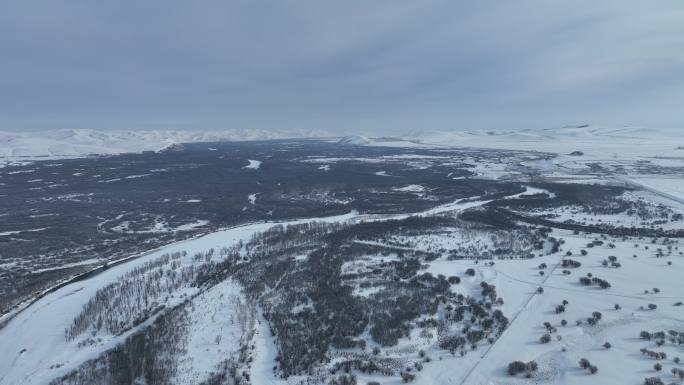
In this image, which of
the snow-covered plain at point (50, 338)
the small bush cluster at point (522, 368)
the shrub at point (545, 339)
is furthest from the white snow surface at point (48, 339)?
the shrub at point (545, 339)

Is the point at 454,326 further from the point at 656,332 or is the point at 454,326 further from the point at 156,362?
the point at 156,362

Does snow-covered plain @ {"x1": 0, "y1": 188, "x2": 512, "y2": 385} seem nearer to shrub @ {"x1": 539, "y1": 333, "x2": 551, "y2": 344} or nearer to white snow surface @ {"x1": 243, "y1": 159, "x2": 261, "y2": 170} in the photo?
shrub @ {"x1": 539, "y1": 333, "x2": 551, "y2": 344}

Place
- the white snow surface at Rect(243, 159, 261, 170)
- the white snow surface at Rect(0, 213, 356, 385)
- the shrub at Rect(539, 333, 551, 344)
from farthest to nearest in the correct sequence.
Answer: the white snow surface at Rect(243, 159, 261, 170) → the shrub at Rect(539, 333, 551, 344) → the white snow surface at Rect(0, 213, 356, 385)

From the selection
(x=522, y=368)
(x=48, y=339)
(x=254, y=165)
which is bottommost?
(x=254, y=165)

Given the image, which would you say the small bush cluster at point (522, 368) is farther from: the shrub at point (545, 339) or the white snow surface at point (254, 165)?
the white snow surface at point (254, 165)

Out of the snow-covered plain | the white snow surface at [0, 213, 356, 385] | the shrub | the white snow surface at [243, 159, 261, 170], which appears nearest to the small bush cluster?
the shrub

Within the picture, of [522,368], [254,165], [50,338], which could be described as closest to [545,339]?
[522,368]

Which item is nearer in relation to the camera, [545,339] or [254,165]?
[545,339]

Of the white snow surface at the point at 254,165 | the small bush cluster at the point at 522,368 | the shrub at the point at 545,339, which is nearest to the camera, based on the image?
the small bush cluster at the point at 522,368

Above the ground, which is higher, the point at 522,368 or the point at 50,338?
the point at 522,368

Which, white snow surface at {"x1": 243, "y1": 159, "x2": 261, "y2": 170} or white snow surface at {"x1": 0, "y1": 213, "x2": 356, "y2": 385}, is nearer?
white snow surface at {"x1": 0, "y1": 213, "x2": 356, "y2": 385}

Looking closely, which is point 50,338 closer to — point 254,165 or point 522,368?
point 522,368
